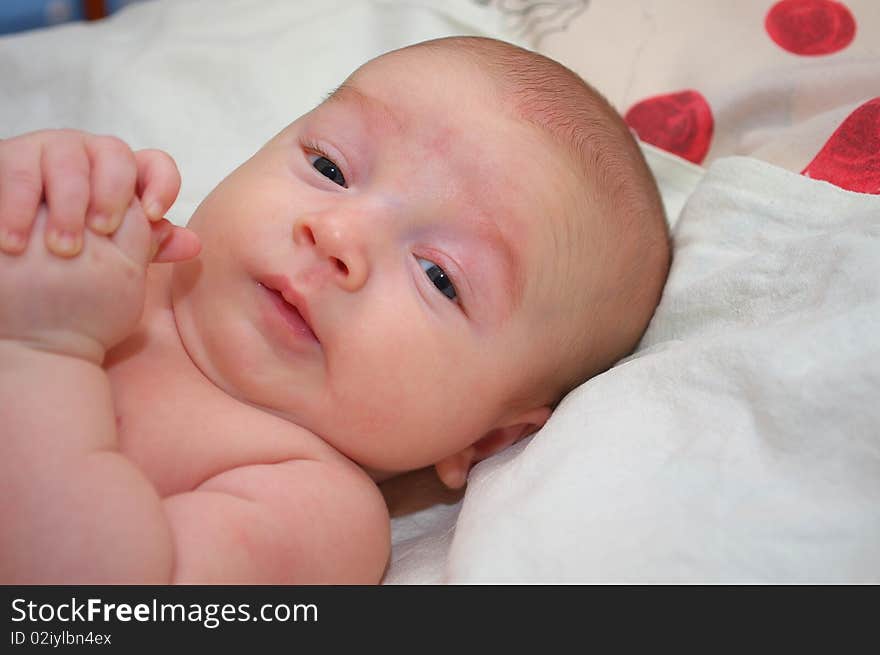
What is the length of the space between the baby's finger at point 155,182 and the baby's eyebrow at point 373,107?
0.93 ft

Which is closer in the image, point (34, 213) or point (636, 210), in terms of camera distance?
point (34, 213)

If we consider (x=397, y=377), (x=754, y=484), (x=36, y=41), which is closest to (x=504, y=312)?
(x=397, y=377)

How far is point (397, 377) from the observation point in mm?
1167

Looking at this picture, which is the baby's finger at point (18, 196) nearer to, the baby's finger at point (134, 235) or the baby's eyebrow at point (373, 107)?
the baby's finger at point (134, 235)

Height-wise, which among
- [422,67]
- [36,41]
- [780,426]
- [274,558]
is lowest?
[274,558]

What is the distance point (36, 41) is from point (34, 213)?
110 centimetres

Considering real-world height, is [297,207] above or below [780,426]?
above

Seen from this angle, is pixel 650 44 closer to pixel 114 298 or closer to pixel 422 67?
pixel 422 67

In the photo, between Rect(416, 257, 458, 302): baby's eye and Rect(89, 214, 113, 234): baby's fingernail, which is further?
Rect(416, 257, 458, 302): baby's eye

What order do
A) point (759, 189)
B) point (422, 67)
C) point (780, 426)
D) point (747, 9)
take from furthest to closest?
1. point (747, 9)
2. point (759, 189)
3. point (422, 67)
4. point (780, 426)

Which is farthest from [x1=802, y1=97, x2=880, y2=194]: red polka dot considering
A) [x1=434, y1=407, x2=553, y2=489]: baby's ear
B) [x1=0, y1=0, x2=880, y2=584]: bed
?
[x1=434, y1=407, x2=553, y2=489]: baby's ear

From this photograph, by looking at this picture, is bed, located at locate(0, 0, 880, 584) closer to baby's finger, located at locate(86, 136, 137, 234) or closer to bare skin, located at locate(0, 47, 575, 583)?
bare skin, located at locate(0, 47, 575, 583)

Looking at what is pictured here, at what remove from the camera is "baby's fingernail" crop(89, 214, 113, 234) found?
99cm
